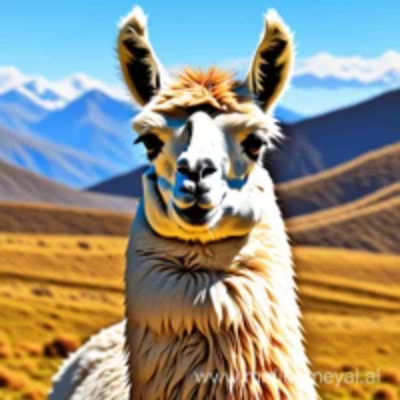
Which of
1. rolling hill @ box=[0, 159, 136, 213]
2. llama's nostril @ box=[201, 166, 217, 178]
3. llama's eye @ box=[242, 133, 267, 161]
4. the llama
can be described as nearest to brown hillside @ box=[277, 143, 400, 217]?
rolling hill @ box=[0, 159, 136, 213]

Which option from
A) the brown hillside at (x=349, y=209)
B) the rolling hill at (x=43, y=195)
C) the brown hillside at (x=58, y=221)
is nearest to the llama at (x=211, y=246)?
the brown hillside at (x=58, y=221)

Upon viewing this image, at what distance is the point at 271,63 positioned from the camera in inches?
196

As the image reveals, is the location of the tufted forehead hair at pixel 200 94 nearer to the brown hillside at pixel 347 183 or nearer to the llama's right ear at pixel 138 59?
the llama's right ear at pixel 138 59

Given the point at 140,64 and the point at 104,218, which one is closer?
the point at 140,64

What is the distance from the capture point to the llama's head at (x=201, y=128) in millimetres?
4410

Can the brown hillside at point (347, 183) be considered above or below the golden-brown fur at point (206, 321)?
below

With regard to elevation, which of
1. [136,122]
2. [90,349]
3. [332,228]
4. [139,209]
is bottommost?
[332,228]

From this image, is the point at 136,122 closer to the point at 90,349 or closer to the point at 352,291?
the point at 90,349

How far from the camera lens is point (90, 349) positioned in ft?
25.3

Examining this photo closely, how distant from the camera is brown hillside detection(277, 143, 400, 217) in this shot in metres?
156

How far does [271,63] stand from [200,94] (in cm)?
48

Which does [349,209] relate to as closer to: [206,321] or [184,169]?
Result: [206,321]

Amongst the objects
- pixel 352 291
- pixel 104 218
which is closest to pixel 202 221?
pixel 352 291

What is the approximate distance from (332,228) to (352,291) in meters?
40.1
